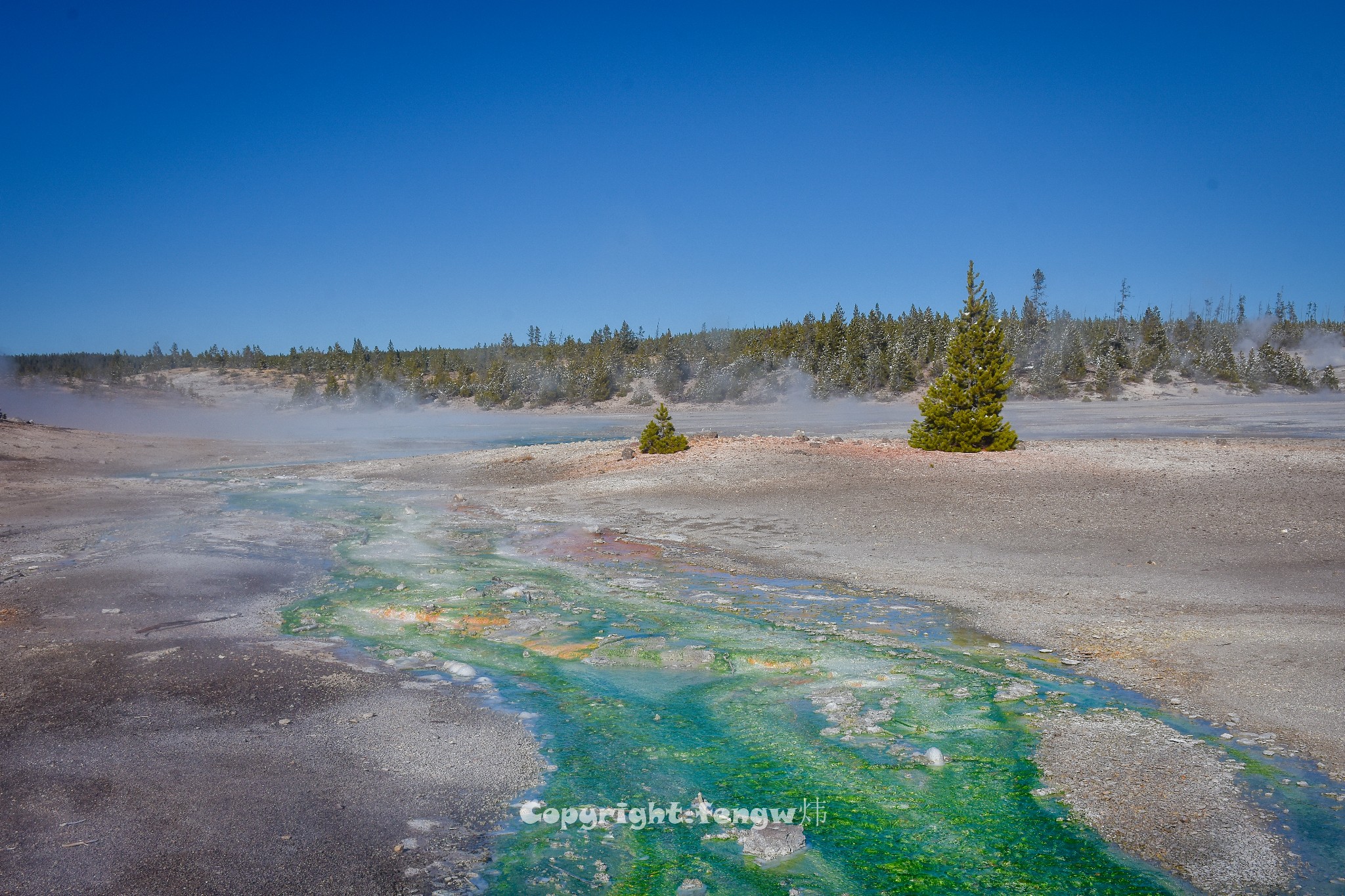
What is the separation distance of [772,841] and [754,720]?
1.64m

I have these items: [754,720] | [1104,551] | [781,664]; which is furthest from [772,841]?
[1104,551]

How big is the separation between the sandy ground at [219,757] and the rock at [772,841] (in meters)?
1.43

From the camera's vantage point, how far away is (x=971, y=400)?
22.1m

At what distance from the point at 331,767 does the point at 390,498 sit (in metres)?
15.0

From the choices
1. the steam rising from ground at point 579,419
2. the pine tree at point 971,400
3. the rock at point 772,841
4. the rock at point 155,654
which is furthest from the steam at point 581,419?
the rock at point 772,841

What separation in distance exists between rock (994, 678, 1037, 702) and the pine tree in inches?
627

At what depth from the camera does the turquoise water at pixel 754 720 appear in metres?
4.11

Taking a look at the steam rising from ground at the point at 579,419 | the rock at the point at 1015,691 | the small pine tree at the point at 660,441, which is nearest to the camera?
the rock at the point at 1015,691

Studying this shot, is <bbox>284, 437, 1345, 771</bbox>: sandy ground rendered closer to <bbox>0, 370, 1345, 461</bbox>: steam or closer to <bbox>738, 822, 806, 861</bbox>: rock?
<bbox>738, 822, 806, 861</bbox>: rock

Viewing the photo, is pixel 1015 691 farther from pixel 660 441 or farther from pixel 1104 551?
pixel 660 441

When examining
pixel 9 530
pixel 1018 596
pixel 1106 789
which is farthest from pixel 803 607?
pixel 9 530

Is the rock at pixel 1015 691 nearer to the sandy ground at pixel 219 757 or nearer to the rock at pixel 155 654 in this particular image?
the sandy ground at pixel 219 757

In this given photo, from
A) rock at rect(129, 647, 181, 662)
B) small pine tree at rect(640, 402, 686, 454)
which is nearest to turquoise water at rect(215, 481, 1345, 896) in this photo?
rock at rect(129, 647, 181, 662)

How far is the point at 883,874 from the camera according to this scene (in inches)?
160
